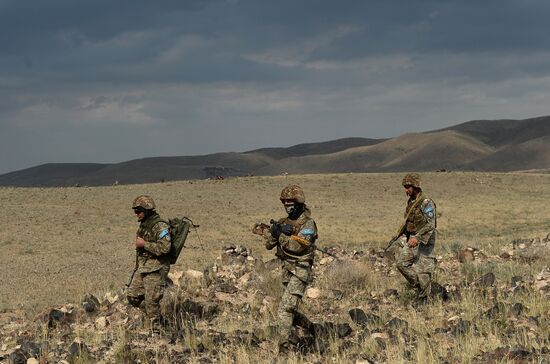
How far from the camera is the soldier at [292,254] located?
7039mm

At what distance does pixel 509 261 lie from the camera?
12.9 meters

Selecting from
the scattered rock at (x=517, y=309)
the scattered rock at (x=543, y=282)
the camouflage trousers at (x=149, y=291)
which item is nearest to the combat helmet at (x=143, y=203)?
the camouflage trousers at (x=149, y=291)

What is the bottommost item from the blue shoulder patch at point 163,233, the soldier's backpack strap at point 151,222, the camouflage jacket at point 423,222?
the camouflage jacket at point 423,222

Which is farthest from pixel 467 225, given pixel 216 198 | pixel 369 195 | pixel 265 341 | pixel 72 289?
pixel 265 341

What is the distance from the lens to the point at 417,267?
9156 mm

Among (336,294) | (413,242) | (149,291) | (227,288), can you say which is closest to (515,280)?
(413,242)

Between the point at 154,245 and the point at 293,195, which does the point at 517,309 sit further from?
the point at 154,245

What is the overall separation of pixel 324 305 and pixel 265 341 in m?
2.38

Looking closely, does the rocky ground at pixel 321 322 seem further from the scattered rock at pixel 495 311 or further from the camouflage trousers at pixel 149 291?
the camouflage trousers at pixel 149 291

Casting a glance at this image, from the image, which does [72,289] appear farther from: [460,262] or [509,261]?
[509,261]

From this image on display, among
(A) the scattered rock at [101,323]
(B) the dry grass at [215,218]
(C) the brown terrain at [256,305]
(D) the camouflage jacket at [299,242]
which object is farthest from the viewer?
(B) the dry grass at [215,218]

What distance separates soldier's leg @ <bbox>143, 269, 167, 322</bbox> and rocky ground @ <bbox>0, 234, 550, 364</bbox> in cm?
28

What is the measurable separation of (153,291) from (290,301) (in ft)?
7.36

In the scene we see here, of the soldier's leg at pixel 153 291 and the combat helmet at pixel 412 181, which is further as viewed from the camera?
the combat helmet at pixel 412 181
